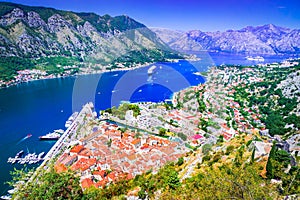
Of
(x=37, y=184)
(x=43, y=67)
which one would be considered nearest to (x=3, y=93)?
(x=43, y=67)

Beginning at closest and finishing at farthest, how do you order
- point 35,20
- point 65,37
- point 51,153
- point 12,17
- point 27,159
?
point 27,159 → point 51,153 → point 12,17 → point 35,20 → point 65,37

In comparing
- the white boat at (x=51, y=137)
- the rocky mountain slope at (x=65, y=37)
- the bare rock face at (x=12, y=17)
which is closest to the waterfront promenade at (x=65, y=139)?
the white boat at (x=51, y=137)

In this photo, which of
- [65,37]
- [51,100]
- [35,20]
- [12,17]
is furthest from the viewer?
[65,37]

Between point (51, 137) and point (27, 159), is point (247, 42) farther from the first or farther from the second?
point (27, 159)

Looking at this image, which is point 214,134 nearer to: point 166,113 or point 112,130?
point 166,113

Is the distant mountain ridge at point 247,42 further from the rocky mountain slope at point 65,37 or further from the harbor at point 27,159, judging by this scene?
the harbor at point 27,159

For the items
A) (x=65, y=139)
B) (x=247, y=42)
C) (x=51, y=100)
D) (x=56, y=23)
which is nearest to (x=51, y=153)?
(x=65, y=139)

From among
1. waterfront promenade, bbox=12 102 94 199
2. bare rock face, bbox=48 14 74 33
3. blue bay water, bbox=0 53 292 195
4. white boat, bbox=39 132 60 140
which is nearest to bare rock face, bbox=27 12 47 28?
bare rock face, bbox=48 14 74 33

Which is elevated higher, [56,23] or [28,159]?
[56,23]

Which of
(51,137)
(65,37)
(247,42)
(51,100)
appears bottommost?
(51,137)
